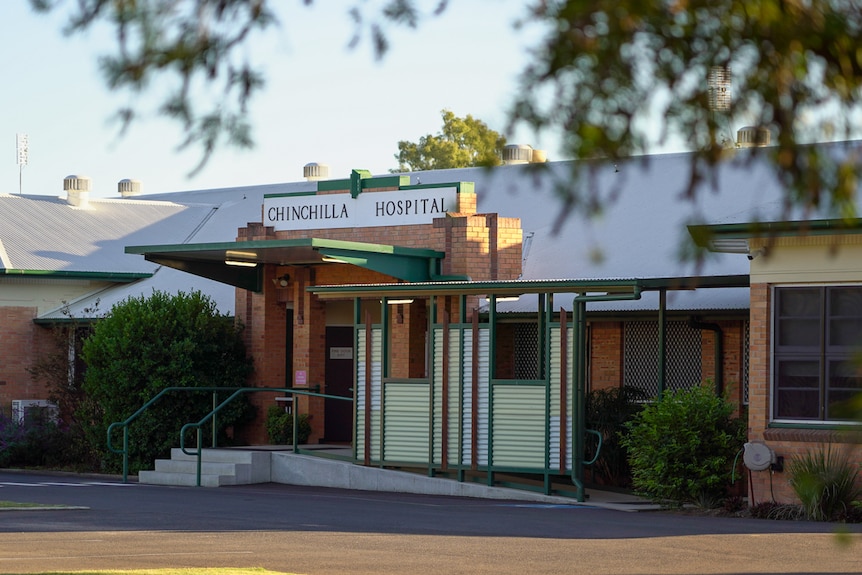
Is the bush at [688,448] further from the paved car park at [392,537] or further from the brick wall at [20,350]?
the brick wall at [20,350]

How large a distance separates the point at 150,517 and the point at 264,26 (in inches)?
399

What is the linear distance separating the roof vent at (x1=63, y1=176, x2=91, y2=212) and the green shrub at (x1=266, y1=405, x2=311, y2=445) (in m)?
10.7

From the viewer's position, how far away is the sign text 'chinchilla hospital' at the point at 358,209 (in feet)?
76.7

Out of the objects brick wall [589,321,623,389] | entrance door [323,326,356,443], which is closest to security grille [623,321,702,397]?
brick wall [589,321,623,389]

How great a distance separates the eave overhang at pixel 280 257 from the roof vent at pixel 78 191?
930 cm

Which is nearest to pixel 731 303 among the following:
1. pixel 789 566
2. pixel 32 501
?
pixel 789 566

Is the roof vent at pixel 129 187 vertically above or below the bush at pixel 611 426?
above

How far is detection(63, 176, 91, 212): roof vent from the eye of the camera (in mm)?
32594

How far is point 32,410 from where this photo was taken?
25641 mm

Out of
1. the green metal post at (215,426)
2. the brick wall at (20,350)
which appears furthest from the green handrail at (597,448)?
the brick wall at (20,350)

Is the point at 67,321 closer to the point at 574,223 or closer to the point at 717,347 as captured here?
the point at 574,223

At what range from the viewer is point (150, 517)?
51.9 feet

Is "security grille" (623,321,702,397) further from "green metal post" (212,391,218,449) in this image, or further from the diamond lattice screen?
"green metal post" (212,391,218,449)

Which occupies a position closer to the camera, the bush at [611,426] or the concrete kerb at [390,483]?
the concrete kerb at [390,483]
